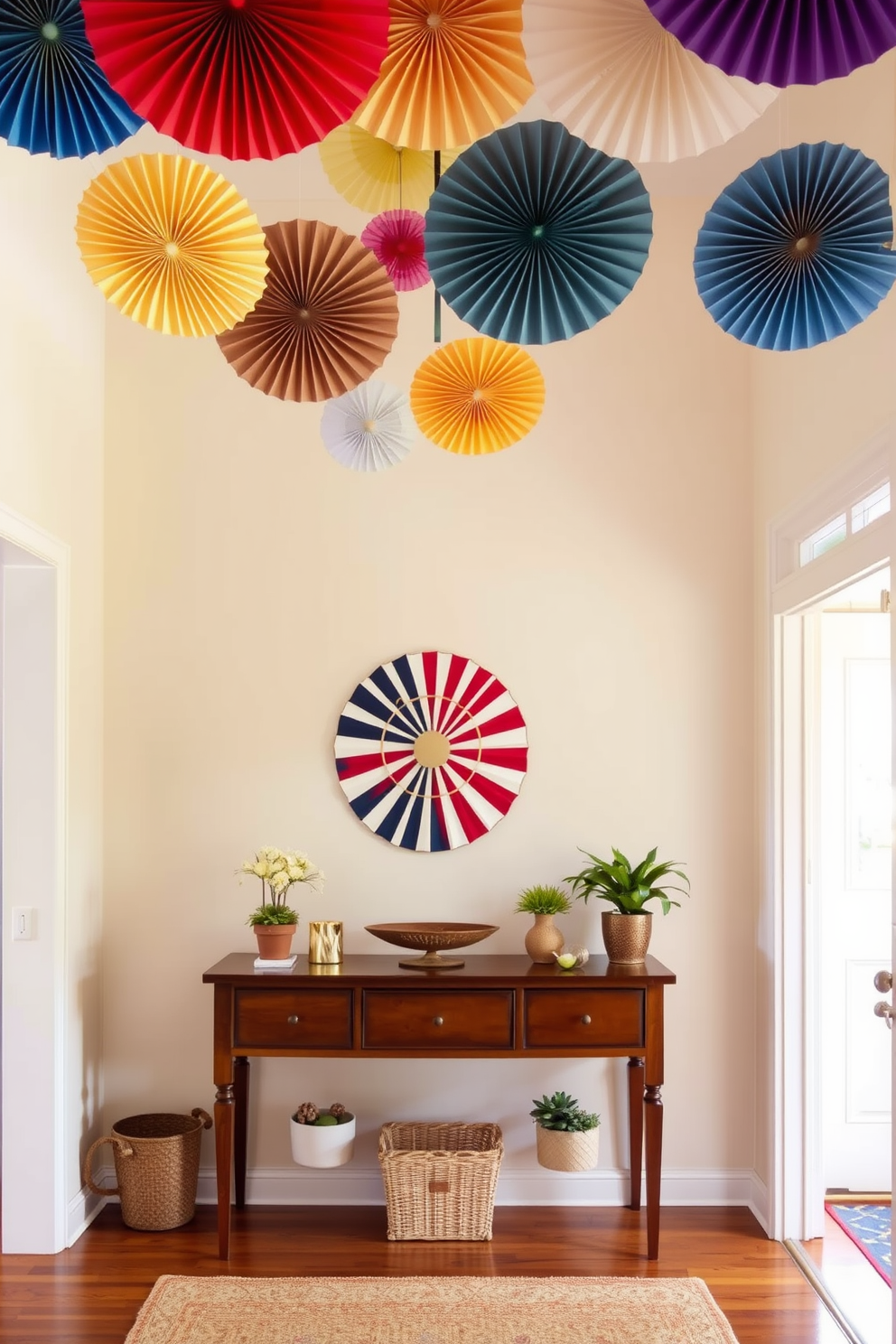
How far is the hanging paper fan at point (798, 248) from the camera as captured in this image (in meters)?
1.51

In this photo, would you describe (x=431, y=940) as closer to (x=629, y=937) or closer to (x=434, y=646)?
(x=629, y=937)

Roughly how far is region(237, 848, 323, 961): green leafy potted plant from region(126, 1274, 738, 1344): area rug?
3.15 feet

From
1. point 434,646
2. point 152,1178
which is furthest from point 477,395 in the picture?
point 152,1178

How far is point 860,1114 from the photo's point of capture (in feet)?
13.2

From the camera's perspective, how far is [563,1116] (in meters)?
3.80

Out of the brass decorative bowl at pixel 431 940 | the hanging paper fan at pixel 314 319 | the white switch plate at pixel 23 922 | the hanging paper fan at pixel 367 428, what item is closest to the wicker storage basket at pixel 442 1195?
the brass decorative bowl at pixel 431 940

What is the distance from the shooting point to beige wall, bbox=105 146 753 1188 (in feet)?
13.3

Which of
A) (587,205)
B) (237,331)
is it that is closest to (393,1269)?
(237,331)

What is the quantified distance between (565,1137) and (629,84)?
328cm

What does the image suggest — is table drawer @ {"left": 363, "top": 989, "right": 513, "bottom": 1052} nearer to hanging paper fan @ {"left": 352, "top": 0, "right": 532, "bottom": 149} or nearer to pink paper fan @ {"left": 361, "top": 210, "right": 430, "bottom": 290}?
pink paper fan @ {"left": 361, "top": 210, "right": 430, "bottom": 290}

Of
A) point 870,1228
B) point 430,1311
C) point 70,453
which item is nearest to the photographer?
point 430,1311

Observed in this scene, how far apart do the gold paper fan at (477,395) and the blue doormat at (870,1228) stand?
2.75 meters

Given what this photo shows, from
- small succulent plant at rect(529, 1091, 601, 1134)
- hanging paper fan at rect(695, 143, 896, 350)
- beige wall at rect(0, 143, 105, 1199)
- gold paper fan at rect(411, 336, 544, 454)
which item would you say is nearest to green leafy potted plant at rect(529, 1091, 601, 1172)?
small succulent plant at rect(529, 1091, 601, 1134)

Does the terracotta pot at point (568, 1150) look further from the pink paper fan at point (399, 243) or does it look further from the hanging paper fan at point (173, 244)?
the hanging paper fan at point (173, 244)
